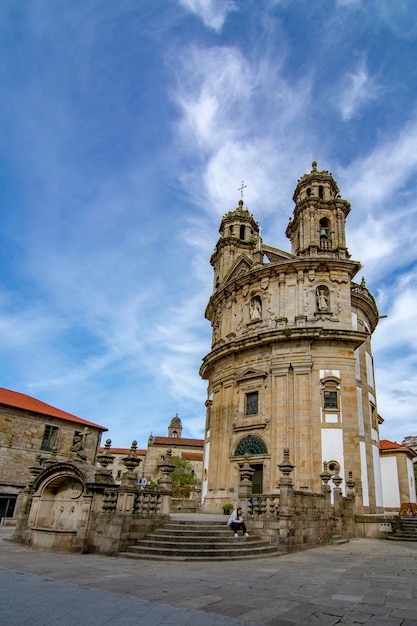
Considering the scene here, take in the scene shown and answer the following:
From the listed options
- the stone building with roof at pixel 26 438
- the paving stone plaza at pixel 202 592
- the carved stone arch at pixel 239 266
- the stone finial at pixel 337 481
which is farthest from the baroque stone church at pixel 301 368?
the paving stone plaza at pixel 202 592

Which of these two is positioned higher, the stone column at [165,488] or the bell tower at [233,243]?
the bell tower at [233,243]

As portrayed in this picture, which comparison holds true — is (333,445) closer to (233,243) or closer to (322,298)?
(322,298)

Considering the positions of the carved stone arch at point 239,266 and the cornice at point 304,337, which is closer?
the cornice at point 304,337

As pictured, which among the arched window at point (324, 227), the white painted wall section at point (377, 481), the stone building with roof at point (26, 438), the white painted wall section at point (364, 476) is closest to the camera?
the white painted wall section at point (364, 476)

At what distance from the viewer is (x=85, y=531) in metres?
13.4

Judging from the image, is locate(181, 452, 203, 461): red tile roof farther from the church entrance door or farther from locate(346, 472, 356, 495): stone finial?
locate(346, 472, 356, 495): stone finial

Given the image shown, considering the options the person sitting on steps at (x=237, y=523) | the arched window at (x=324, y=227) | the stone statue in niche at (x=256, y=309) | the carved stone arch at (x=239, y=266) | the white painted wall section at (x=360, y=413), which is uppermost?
the arched window at (x=324, y=227)

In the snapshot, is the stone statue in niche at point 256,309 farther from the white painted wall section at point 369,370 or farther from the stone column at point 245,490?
the stone column at point 245,490

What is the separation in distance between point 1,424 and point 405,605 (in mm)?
30146

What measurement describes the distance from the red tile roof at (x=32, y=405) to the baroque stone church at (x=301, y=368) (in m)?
11.4

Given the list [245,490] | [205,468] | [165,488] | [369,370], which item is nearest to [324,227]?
[369,370]

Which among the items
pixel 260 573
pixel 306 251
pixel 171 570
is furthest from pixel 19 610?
pixel 306 251

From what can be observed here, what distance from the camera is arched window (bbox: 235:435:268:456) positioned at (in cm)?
2605

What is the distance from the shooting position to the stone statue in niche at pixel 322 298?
1088 inches
